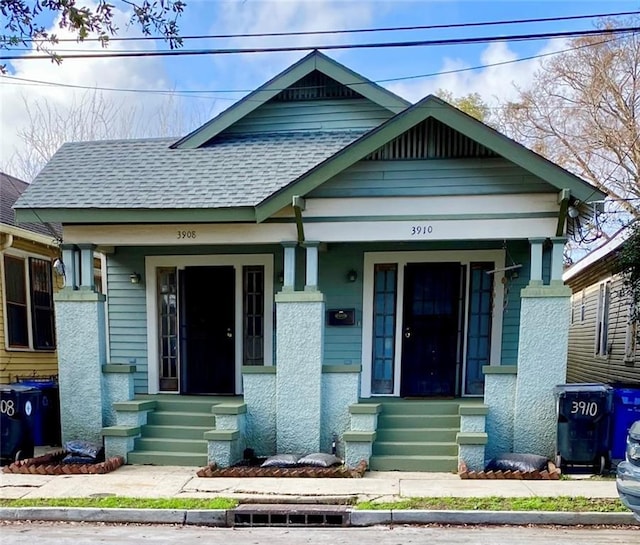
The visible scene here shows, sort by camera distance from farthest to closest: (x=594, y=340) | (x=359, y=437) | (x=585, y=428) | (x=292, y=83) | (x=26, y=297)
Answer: (x=594, y=340)
(x=26, y=297)
(x=292, y=83)
(x=359, y=437)
(x=585, y=428)

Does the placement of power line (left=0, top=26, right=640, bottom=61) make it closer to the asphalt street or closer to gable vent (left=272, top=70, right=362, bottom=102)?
gable vent (left=272, top=70, right=362, bottom=102)

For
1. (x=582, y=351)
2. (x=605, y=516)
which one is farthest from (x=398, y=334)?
(x=582, y=351)

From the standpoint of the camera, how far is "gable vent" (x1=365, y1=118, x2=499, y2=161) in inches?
244

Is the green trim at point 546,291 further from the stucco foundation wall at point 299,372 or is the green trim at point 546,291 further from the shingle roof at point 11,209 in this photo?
the shingle roof at point 11,209

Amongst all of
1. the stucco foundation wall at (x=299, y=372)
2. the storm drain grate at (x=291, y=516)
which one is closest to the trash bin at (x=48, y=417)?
the stucco foundation wall at (x=299, y=372)

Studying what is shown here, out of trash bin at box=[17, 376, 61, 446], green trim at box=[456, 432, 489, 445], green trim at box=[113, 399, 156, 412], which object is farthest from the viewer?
trash bin at box=[17, 376, 61, 446]

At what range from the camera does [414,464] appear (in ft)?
19.5

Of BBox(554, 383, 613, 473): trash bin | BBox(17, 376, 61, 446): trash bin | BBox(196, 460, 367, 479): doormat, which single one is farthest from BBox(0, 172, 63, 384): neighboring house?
BBox(554, 383, 613, 473): trash bin

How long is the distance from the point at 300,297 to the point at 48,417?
4.19 m

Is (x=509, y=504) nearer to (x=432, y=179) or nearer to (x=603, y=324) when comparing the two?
(x=432, y=179)

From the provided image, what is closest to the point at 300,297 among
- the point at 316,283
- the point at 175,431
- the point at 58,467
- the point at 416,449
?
the point at 316,283

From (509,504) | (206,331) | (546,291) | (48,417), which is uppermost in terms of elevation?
(546,291)

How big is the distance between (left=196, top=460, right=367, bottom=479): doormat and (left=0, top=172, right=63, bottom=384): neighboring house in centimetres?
477

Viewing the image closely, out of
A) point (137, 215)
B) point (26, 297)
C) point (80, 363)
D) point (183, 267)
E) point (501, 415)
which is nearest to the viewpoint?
point (501, 415)
